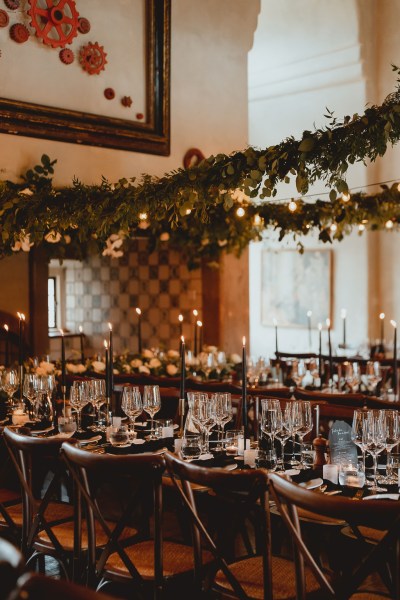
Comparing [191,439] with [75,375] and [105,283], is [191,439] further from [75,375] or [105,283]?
[105,283]

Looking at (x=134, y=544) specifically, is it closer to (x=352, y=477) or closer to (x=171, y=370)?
(x=352, y=477)

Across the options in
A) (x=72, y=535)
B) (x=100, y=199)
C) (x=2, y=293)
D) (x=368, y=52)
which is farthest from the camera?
(x=368, y=52)

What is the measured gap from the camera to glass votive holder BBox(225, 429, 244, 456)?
408cm

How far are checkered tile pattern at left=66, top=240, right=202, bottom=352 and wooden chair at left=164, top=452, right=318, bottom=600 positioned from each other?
22.2 ft

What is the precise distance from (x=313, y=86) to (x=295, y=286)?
3.17m

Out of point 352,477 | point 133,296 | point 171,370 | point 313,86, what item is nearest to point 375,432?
point 352,477

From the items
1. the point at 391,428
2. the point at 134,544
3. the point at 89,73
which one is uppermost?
the point at 89,73

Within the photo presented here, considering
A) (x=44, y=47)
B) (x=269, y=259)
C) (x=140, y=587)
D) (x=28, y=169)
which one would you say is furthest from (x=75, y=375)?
(x=269, y=259)

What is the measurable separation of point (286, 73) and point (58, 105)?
551 centimetres

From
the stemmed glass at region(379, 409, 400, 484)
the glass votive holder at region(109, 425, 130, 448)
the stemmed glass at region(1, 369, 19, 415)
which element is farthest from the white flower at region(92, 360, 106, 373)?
the stemmed glass at region(379, 409, 400, 484)

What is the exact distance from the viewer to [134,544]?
137 inches

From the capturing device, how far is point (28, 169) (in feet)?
25.1

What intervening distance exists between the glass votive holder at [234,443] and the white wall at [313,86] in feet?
25.0

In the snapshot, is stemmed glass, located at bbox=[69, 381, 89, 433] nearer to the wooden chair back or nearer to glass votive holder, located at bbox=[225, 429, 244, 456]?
glass votive holder, located at bbox=[225, 429, 244, 456]
